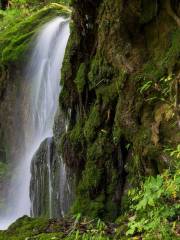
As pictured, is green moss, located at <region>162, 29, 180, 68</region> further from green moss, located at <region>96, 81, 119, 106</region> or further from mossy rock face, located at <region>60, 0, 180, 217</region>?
green moss, located at <region>96, 81, 119, 106</region>

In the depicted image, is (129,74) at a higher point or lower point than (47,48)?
lower

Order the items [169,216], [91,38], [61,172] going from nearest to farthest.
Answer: [169,216]
[91,38]
[61,172]

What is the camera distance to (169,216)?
364 centimetres

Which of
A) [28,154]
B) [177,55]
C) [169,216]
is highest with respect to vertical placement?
[177,55]

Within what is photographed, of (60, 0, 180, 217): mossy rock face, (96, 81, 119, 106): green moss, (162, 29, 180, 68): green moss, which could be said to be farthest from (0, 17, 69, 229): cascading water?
(162, 29, 180, 68): green moss

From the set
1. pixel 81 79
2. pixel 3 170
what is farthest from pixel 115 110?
pixel 3 170

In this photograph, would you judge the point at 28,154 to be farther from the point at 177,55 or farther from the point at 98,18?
the point at 177,55

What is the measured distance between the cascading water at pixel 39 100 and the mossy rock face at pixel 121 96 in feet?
14.8

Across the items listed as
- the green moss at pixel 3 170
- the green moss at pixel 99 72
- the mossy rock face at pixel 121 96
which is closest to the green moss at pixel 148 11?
the mossy rock face at pixel 121 96

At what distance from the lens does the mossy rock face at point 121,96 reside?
5.35 metres

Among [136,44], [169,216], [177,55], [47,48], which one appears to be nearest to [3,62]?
[47,48]

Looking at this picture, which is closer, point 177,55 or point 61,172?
point 177,55

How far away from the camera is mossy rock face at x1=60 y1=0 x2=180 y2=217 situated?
17.5 ft

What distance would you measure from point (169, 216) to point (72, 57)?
400 centimetres
